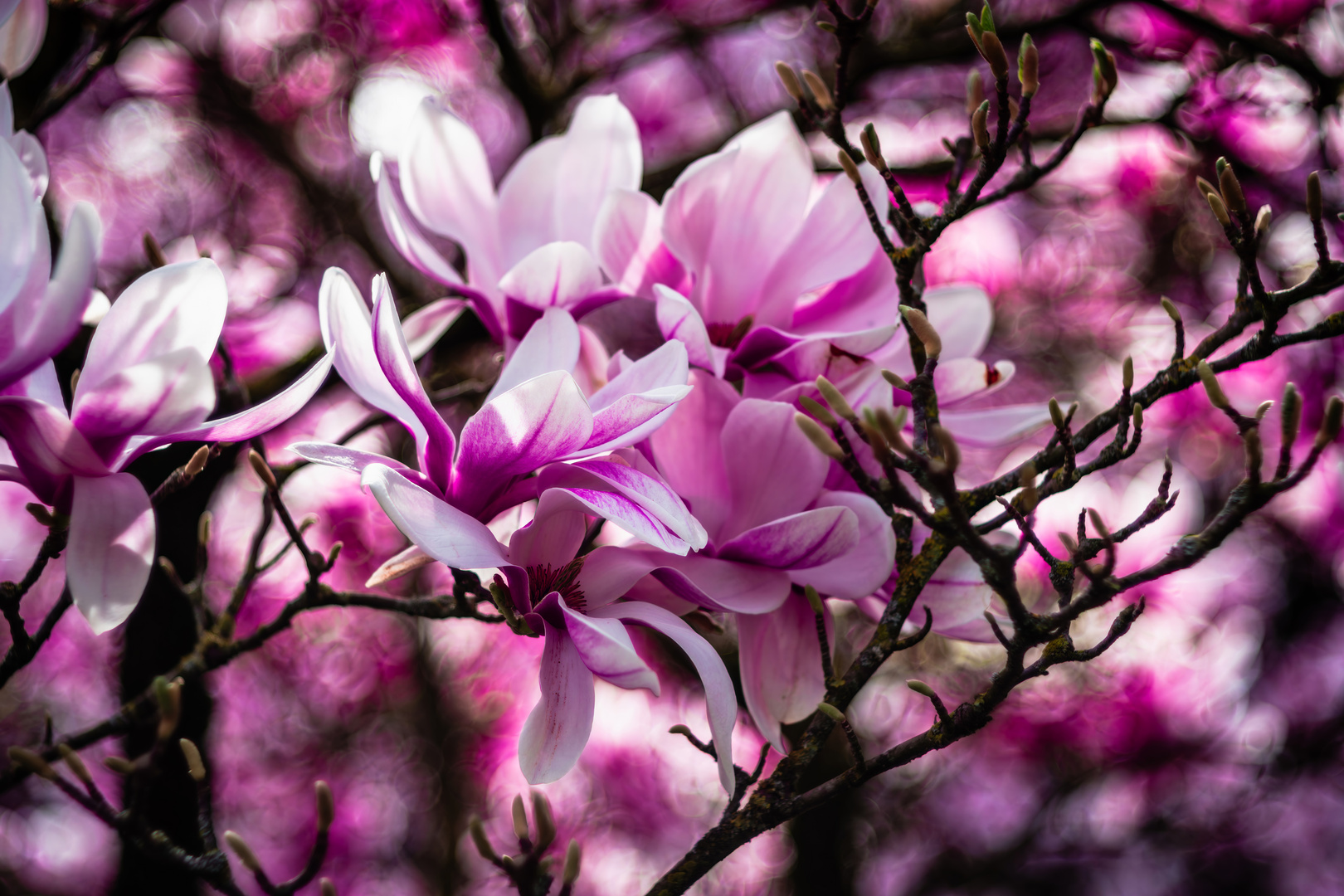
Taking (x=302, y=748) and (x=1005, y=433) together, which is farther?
(x=302, y=748)

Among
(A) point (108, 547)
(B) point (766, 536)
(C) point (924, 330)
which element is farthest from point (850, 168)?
(A) point (108, 547)

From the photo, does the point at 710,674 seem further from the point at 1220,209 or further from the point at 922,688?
the point at 1220,209

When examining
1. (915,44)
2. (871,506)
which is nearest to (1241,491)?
(871,506)

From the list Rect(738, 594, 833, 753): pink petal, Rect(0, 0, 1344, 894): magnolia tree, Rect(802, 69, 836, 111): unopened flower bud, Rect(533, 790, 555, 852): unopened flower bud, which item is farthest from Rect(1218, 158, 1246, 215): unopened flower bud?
Rect(533, 790, 555, 852): unopened flower bud

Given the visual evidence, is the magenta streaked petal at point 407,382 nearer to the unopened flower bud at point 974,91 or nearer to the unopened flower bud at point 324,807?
the unopened flower bud at point 324,807

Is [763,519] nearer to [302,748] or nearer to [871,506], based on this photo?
[871,506]

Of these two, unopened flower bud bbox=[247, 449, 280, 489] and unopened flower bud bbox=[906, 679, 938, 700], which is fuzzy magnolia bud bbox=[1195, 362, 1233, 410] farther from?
unopened flower bud bbox=[247, 449, 280, 489]

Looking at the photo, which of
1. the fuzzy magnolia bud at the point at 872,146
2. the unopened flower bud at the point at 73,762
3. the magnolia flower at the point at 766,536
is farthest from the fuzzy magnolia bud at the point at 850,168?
the unopened flower bud at the point at 73,762
